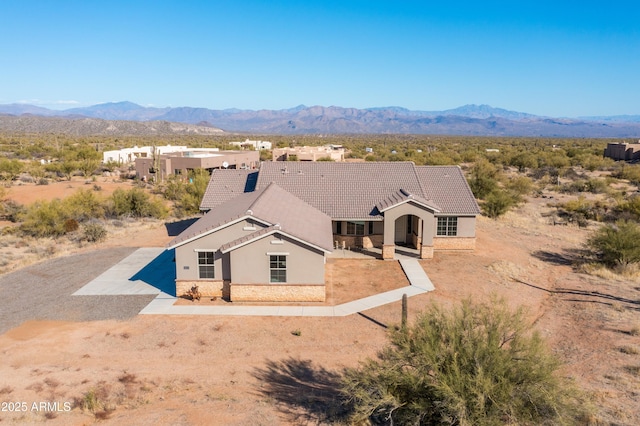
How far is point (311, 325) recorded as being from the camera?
671 inches

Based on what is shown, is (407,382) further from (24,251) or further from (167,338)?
(24,251)

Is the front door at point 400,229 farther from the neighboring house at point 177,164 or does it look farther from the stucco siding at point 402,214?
the neighboring house at point 177,164

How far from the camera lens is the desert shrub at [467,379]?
8.92m

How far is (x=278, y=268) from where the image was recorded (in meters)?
19.1

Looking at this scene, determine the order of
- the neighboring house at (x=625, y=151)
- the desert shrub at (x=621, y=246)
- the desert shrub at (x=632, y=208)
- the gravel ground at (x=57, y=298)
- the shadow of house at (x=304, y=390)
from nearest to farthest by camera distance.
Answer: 1. the shadow of house at (x=304, y=390)
2. the gravel ground at (x=57, y=298)
3. the desert shrub at (x=621, y=246)
4. the desert shrub at (x=632, y=208)
5. the neighboring house at (x=625, y=151)

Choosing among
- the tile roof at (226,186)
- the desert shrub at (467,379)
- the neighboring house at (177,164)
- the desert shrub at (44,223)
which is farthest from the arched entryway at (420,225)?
the neighboring house at (177,164)

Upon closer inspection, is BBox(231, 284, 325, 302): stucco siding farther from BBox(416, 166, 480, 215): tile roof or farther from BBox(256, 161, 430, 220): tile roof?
BBox(416, 166, 480, 215): tile roof

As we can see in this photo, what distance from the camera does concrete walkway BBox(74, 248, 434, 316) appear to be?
18.3 metres

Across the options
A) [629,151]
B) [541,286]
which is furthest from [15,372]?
[629,151]

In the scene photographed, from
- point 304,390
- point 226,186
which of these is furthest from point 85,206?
A: point 304,390

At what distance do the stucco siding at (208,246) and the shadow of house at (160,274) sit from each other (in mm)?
1459

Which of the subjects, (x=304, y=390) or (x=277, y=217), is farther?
(x=277, y=217)

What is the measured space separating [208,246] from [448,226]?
14415 mm

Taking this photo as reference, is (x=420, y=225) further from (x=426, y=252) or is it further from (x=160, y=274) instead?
(x=160, y=274)
